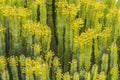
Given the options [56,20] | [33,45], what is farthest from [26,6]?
[33,45]

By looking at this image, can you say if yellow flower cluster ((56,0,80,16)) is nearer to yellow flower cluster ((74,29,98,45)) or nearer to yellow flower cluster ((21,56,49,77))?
yellow flower cluster ((74,29,98,45))

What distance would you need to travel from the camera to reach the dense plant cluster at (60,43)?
2.64 m

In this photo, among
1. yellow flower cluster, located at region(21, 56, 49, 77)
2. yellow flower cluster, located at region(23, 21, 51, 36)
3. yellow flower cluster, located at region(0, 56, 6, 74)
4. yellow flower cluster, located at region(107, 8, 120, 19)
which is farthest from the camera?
yellow flower cluster, located at region(107, 8, 120, 19)

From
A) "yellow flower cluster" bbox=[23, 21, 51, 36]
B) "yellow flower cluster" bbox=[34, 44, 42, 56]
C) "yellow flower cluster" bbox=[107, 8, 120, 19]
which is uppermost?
"yellow flower cluster" bbox=[107, 8, 120, 19]

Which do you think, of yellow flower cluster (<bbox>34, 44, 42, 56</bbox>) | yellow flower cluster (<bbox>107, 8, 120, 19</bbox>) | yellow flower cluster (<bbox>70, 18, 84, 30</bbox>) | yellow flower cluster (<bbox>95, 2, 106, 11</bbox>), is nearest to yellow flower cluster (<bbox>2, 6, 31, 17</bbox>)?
yellow flower cluster (<bbox>34, 44, 42, 56</bbox>)

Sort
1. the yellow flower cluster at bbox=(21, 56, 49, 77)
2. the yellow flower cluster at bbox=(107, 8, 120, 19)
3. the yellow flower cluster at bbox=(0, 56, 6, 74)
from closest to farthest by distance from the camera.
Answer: the yellow flower cluster at bbox=(21, 56, 49, 77), the yellow flower cluster at bbox=(0, 56, 6, 74), the yellow flower cluster at bbox=(107, 8, 120, 19)

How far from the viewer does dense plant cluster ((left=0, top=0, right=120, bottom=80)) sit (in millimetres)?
2645

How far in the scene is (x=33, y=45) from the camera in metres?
2.76

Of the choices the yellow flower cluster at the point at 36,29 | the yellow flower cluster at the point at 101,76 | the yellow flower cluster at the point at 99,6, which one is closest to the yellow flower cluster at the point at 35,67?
the yellow flower cluster at the point at 36,29

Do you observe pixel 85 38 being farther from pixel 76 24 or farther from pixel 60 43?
pixel 60 43

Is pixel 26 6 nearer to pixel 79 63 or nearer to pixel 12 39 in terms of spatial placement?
pixel 12 39

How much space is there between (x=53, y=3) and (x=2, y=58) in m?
0.85

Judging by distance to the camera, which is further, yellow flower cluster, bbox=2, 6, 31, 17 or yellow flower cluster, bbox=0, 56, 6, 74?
yellow flower cluster, bbox=2, 6, 31, 17

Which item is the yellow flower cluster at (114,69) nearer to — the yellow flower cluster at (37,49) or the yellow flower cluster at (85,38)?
the yellow flower cluster at (85,38)
